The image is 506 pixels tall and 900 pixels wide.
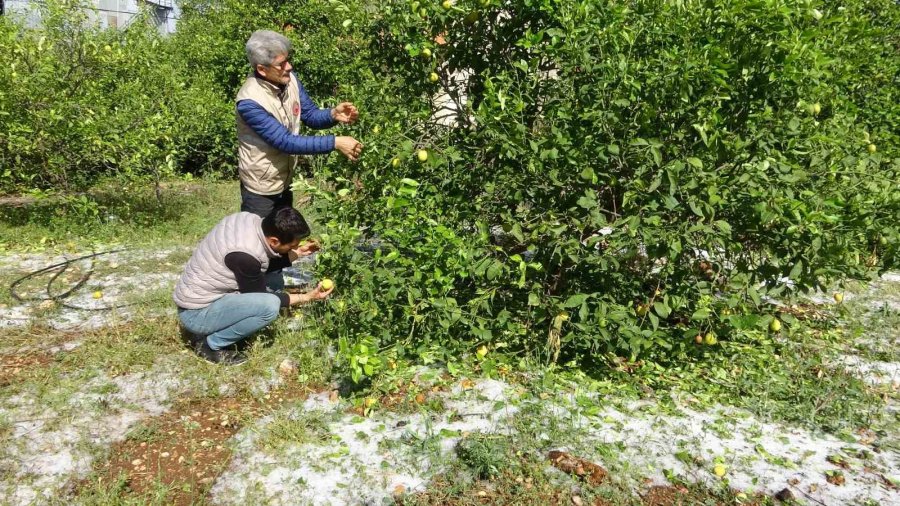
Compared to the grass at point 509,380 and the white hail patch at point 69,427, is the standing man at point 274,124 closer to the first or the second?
the grass at point 509,380

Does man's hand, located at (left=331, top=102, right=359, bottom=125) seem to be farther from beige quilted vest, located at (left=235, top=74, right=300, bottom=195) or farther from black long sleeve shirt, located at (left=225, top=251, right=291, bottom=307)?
black long sleeve shirt, located at (left=225, top=251, right=291, bottom=307)

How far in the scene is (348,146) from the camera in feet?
11.4

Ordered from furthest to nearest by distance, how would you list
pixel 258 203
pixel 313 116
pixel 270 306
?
pixel 313 116, pixel 258 203, pixel 270 306

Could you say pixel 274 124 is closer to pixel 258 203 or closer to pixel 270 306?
pixel 258 203

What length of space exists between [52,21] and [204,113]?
236 cm

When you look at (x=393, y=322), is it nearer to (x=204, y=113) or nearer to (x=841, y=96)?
(x=841, y=96)

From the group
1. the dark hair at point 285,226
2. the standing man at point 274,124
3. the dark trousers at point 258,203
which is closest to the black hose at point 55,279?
the dark trousers at point 258,203

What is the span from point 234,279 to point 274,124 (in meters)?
0.89

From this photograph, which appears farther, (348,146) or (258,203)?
(258,203)

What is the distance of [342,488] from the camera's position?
104 inches

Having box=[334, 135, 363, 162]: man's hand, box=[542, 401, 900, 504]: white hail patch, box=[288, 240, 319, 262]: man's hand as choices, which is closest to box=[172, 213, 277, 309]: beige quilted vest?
box=[288, 240, 319, 262]: man's hand

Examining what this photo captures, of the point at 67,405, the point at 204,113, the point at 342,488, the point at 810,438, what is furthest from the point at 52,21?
the point at 810,438

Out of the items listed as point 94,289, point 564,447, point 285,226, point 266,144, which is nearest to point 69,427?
point 285,226

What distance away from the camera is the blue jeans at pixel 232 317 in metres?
3.48
